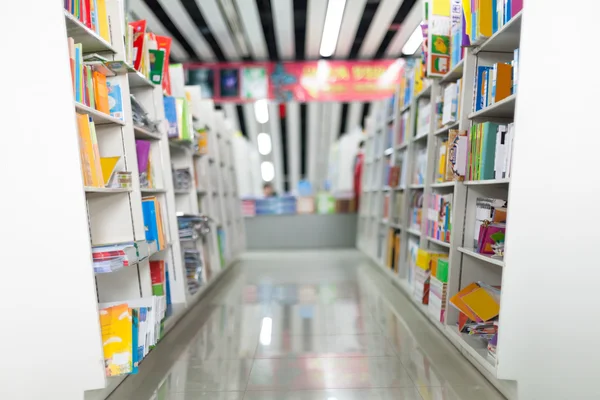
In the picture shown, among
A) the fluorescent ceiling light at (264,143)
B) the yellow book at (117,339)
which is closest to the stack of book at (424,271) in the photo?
the yellow book at (117,339)

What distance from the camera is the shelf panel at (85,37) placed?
6.02ft

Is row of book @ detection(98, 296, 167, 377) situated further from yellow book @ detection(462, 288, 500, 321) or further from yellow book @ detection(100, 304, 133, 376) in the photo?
yellow book @ detection(462, 288, 500, 321)

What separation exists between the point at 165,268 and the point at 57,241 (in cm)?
120

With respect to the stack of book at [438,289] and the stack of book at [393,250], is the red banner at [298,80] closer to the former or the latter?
the stack of book at [393,250]

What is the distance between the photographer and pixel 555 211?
172 centimetres

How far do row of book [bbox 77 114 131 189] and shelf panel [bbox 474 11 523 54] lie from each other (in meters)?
2.12

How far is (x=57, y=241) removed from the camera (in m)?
1.70

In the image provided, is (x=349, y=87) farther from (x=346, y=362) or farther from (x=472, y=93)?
(x=346, y=362)

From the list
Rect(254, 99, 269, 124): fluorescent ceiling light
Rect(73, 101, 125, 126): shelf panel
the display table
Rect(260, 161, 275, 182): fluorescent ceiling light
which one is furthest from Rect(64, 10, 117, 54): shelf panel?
Rect(260, 161, 275, 182): fluorescent ceiling light

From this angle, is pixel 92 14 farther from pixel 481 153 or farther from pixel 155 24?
pixel 155 24

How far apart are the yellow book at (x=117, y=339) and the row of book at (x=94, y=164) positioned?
0.63 metres

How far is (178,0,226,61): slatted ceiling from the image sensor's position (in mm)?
5191

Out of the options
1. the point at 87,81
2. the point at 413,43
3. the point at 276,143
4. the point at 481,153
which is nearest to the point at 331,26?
the point at 413,43

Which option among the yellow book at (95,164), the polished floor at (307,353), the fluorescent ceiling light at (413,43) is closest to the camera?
the yellow book at (95,164)
